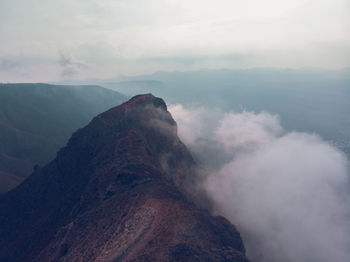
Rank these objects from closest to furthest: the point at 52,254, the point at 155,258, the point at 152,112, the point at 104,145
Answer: the point at 155,258
the point at 52,254
the point at 104,145
the point at 152,112

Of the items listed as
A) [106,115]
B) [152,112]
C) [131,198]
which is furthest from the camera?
[152,112]

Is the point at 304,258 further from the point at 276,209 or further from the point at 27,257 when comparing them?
the point at 27,257

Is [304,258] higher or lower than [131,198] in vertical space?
lower

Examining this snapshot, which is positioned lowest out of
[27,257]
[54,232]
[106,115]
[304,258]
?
[304,258]

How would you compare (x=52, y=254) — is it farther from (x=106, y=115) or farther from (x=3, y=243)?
(x=106, y=115)

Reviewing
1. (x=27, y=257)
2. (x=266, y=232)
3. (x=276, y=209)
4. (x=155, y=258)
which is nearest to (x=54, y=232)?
(x=27, y=257)

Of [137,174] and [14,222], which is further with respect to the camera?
[14,222]
